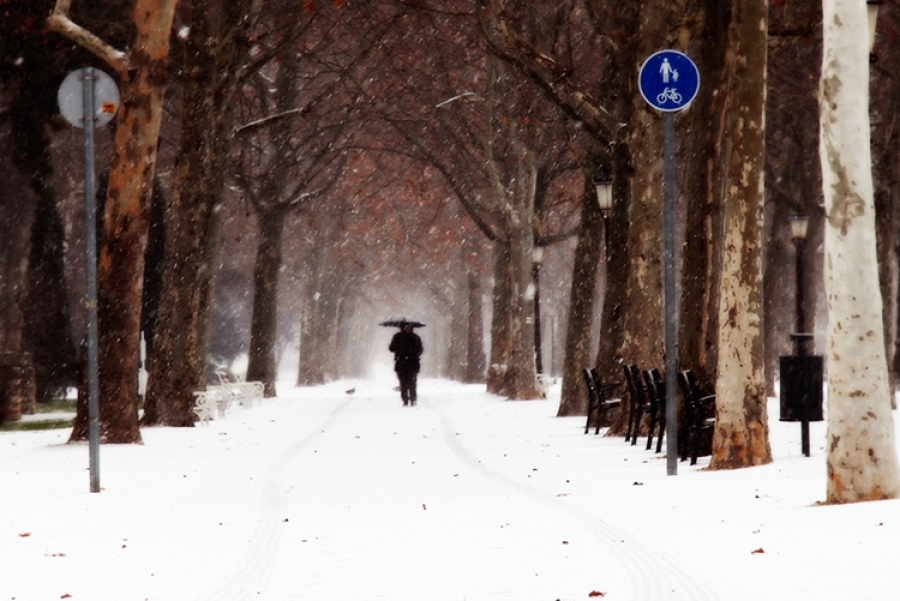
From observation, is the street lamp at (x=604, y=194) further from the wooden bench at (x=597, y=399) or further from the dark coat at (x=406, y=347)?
the dark coat at (x=406, y=347)

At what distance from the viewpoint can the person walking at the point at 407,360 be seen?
35.4m

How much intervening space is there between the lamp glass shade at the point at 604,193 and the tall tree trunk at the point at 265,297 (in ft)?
52.0

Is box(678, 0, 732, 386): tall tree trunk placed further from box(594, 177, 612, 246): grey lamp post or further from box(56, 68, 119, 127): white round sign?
box(594, 177, 612, 246): grey lamp post

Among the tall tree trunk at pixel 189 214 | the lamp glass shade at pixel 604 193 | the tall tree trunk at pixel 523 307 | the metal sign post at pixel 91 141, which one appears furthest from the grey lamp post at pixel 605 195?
the metal sign post at pixel 91 141

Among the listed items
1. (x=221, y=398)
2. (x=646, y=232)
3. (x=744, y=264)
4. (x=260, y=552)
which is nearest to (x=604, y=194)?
(x=646, y=232)

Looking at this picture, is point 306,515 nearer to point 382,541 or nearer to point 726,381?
point 382,541

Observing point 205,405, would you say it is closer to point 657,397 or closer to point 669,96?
point 657,397

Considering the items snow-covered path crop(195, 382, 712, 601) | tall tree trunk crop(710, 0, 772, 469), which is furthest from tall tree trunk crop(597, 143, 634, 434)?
tall tree trunk crop(710, 0, 772, 469)

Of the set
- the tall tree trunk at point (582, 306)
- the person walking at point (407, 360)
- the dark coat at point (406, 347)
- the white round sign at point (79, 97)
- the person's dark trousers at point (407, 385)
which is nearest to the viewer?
the white round sign at point (79, 97)

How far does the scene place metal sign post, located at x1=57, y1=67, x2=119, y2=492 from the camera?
1351 centimetres

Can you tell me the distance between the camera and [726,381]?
48.1 feet

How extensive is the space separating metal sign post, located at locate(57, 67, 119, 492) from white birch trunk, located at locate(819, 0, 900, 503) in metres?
6.07

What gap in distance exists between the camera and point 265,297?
134ft

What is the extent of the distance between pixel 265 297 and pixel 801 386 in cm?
2588
